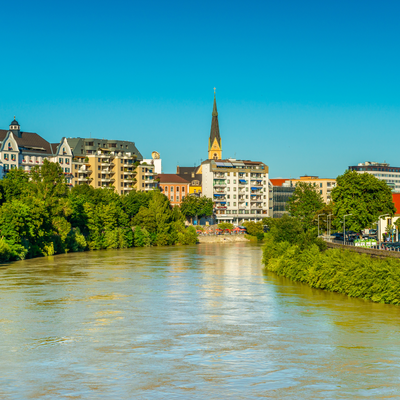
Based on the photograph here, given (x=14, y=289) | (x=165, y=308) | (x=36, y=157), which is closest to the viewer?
(x=165, y=308)

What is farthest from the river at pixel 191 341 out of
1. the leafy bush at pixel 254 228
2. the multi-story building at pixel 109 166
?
the leafy bush at pixel 254 228

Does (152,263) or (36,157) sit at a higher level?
(36,157)

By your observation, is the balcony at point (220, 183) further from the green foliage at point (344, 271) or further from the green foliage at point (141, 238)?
the green foliage at point (344, 271)

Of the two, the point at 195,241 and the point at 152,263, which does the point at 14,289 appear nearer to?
the point at 152,263

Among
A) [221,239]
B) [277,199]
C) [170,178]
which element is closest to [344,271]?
[221,239]

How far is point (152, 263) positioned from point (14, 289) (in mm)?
26609

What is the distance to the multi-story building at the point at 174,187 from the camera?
166m

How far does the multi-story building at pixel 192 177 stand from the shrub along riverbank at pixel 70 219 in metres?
47.1

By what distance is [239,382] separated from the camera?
2536cm

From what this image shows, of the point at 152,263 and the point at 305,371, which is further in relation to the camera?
the point at 152,263

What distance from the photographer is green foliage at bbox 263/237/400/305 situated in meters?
43.8

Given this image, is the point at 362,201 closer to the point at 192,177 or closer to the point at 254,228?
the point at 254,228

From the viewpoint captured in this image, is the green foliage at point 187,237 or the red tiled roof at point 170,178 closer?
the green foliage at point 187,237

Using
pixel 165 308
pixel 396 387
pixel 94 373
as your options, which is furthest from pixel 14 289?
pixel 396 387
